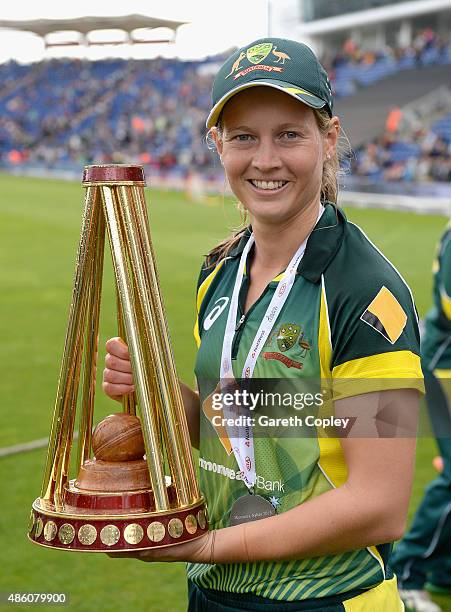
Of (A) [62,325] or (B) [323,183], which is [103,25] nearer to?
(B) [323,183]

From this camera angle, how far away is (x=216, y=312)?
1595 mm

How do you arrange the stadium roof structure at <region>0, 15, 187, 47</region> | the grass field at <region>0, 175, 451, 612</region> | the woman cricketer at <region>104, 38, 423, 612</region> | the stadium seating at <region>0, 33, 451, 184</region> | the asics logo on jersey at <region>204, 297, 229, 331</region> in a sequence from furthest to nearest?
the stadium seating at <region>0, 33, 451, 184</region> < the grass field at <region>0, 175, 451, 612</region> < the stadium roof structure at <region>0, 15, 187, 47</region> < the asics logo on jersey at <region>204, 297, 229, 331</region> < the woman cricketer at <region>104, 38, 423, 612</region>

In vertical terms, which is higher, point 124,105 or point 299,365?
point 124,105

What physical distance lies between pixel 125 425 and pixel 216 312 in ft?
1.21

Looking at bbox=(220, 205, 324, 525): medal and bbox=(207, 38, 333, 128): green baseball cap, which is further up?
bbox=(207, 38, 333, 128): green baseball cap

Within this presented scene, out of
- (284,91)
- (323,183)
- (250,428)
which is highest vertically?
(284,91)

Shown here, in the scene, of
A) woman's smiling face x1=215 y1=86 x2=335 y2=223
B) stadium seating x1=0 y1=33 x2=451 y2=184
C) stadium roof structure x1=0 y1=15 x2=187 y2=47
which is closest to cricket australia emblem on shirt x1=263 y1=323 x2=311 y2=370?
woman's smiling face x1=215 y1=86 x2=335 y2=223

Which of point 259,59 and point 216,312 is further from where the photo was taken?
point 216,312

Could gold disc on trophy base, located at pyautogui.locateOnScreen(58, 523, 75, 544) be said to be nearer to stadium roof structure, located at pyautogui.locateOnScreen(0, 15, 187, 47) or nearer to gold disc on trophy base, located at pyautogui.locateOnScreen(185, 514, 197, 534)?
gold disc on trophy base, located at pyautogui.locateOnScreen(185, 514, 197, 534)

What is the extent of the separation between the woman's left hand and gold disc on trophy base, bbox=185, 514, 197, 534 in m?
0.02

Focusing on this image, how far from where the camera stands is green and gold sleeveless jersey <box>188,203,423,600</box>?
1.31 metres

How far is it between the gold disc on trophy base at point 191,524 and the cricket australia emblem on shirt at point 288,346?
0.90 ft

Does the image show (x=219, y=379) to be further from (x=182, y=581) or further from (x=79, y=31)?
(x=79, y=31)

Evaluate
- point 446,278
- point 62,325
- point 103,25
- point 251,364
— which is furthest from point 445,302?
point 62,325
